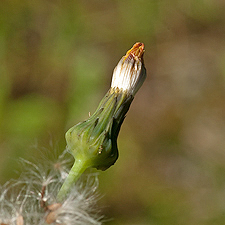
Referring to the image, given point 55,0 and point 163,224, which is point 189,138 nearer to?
point 163,224

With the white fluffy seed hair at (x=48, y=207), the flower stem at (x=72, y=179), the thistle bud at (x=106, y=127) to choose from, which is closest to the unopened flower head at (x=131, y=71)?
the thistle bud at (x=106, y=127)

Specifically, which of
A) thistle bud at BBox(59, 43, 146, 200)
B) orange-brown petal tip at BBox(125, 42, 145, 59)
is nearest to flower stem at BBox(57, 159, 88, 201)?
thistle bud at BBox(59, 43, 146, 200)

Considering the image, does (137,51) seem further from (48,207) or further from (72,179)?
(48,207)

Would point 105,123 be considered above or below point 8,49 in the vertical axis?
below

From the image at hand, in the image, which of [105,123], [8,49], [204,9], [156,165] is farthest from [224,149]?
[105,123]

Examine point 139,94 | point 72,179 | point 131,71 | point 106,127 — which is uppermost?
point 139,94

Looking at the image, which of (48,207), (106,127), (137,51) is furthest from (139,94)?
(48,207)

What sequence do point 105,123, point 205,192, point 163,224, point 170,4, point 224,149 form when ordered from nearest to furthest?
point 105,123 → point 163,224 → point 205,192 → point 224,149 → point 170,4
